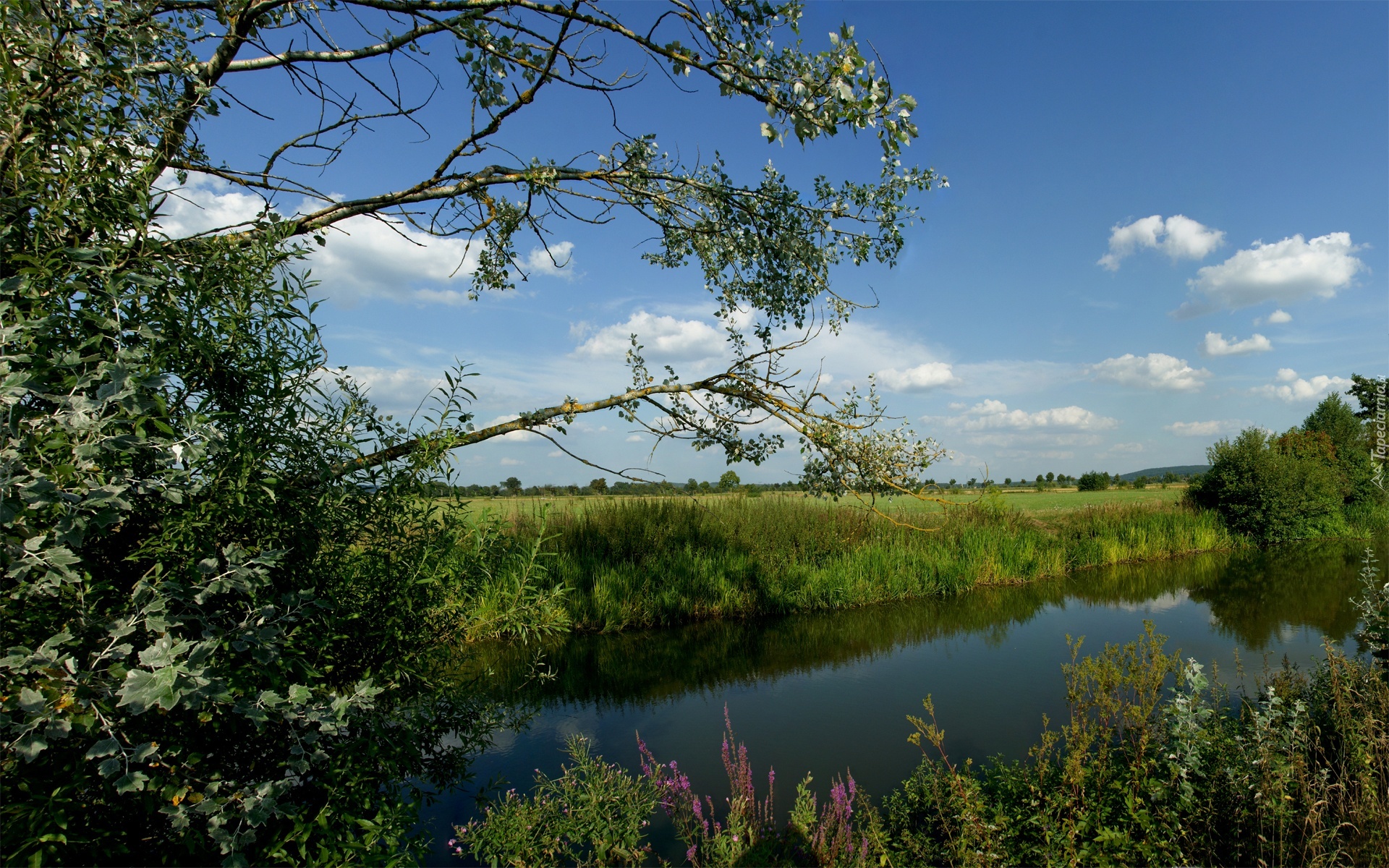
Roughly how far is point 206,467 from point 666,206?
267 cm

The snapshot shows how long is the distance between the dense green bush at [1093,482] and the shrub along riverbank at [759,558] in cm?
3435

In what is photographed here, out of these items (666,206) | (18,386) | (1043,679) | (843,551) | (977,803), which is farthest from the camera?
(843,551)

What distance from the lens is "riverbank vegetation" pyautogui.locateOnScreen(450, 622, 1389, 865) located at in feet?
9.86

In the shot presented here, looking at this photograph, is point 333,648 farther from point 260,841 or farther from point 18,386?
point 18,386

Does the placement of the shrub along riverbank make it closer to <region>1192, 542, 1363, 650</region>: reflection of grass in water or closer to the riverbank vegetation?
<region>1192, 542, 1363, 650</region>: reflection of grass in water

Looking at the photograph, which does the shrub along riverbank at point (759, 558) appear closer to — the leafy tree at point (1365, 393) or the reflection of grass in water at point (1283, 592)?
the reflection of grass in water at point (1283, 592)

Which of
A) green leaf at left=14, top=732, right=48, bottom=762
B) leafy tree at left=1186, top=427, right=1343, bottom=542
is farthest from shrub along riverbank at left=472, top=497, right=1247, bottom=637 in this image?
leafy tree at left=1186, top=427, right=1343, bottom=542

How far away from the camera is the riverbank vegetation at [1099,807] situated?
3004 millimetres

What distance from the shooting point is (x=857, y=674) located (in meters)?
7.90

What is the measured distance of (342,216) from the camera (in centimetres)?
309

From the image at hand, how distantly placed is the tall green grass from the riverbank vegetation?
5.60m

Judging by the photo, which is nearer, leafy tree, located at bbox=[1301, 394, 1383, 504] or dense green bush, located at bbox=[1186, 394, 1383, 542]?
dense green bush, located at bbox=[1186, 394, 1383, 542]

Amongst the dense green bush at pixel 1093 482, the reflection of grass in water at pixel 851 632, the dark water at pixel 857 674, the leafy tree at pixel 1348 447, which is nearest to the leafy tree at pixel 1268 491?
the leafy tree at pixel 1348 447

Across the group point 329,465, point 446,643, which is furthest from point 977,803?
point 329,465
